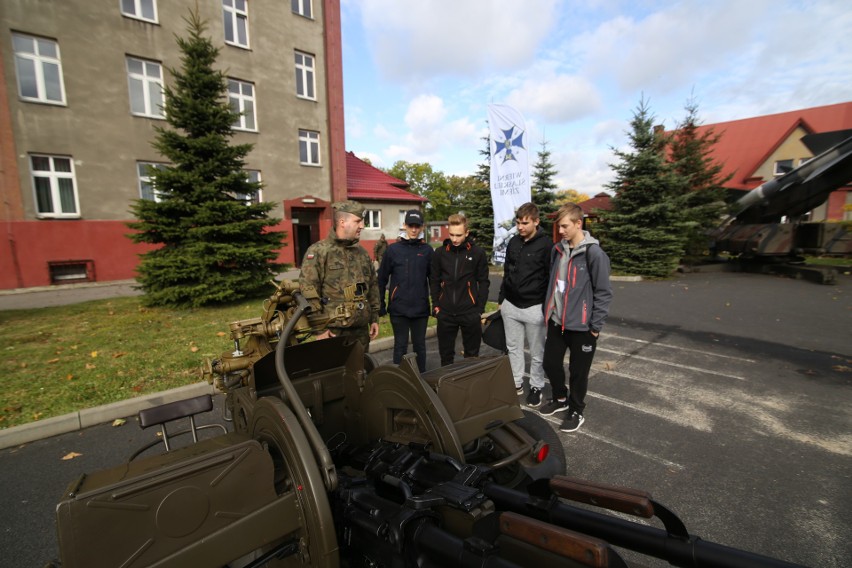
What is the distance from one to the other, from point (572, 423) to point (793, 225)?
51.7ft

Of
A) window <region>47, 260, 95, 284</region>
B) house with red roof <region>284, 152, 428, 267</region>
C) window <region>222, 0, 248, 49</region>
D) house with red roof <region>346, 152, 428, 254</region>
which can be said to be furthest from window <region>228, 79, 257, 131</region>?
window <region>47, 260, 95, 284</region>

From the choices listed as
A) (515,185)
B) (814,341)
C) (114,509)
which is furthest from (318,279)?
(515,185)

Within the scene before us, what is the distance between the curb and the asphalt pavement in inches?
3.6

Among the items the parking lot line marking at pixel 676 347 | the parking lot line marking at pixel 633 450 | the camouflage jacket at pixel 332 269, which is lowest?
the parking lot line marking at pixel 633 450

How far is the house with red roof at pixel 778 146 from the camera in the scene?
31.0 m

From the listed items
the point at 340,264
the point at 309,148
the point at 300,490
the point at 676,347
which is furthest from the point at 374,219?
the point at 300,490

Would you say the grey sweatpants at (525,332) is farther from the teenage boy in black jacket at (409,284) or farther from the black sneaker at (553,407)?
the teenage boy in black jacket at (409,284)

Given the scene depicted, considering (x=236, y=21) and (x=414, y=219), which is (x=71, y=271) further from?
(x=414, y=219)

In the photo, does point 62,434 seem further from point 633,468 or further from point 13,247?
point 13,247

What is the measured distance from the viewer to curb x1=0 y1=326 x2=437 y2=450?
146 inches

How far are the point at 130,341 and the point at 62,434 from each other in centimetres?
314

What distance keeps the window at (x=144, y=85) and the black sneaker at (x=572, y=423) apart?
16.8 m

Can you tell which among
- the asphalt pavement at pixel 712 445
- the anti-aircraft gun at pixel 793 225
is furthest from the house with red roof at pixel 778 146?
the asphalt pavement at pixel 712 445

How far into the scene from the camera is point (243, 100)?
16.9 metres
